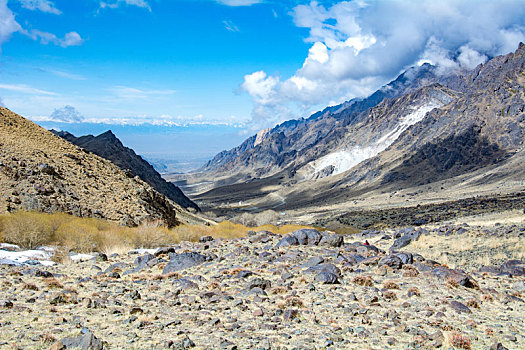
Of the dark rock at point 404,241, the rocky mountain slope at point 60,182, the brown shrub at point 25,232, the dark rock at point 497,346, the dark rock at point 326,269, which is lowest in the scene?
the dark rock at point 404,241

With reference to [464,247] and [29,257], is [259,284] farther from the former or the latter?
[464,247]

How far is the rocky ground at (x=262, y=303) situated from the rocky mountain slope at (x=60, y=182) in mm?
13708

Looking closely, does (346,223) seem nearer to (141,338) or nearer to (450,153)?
(141,338)

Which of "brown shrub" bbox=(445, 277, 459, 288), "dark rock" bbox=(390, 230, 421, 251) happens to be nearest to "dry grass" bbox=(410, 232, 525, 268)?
"dark rock" bbox=(390, 230, 421, 251)

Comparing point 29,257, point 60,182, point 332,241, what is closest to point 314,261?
point 332,241

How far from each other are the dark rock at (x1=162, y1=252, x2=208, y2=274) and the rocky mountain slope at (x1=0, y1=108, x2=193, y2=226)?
15.8 m

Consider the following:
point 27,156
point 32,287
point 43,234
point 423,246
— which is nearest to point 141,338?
point 32,287

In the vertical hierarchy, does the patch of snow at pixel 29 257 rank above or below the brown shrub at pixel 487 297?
above

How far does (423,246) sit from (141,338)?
1854cm

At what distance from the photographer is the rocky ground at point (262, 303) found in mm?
7711

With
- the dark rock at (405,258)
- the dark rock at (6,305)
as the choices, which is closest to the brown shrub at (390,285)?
the dark rock at (405,258)

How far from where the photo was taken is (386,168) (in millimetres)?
169375

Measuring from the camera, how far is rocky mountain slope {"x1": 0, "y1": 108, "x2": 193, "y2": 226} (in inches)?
1075

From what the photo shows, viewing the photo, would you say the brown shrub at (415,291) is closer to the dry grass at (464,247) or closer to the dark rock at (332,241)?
the dry grass at (464,247)
